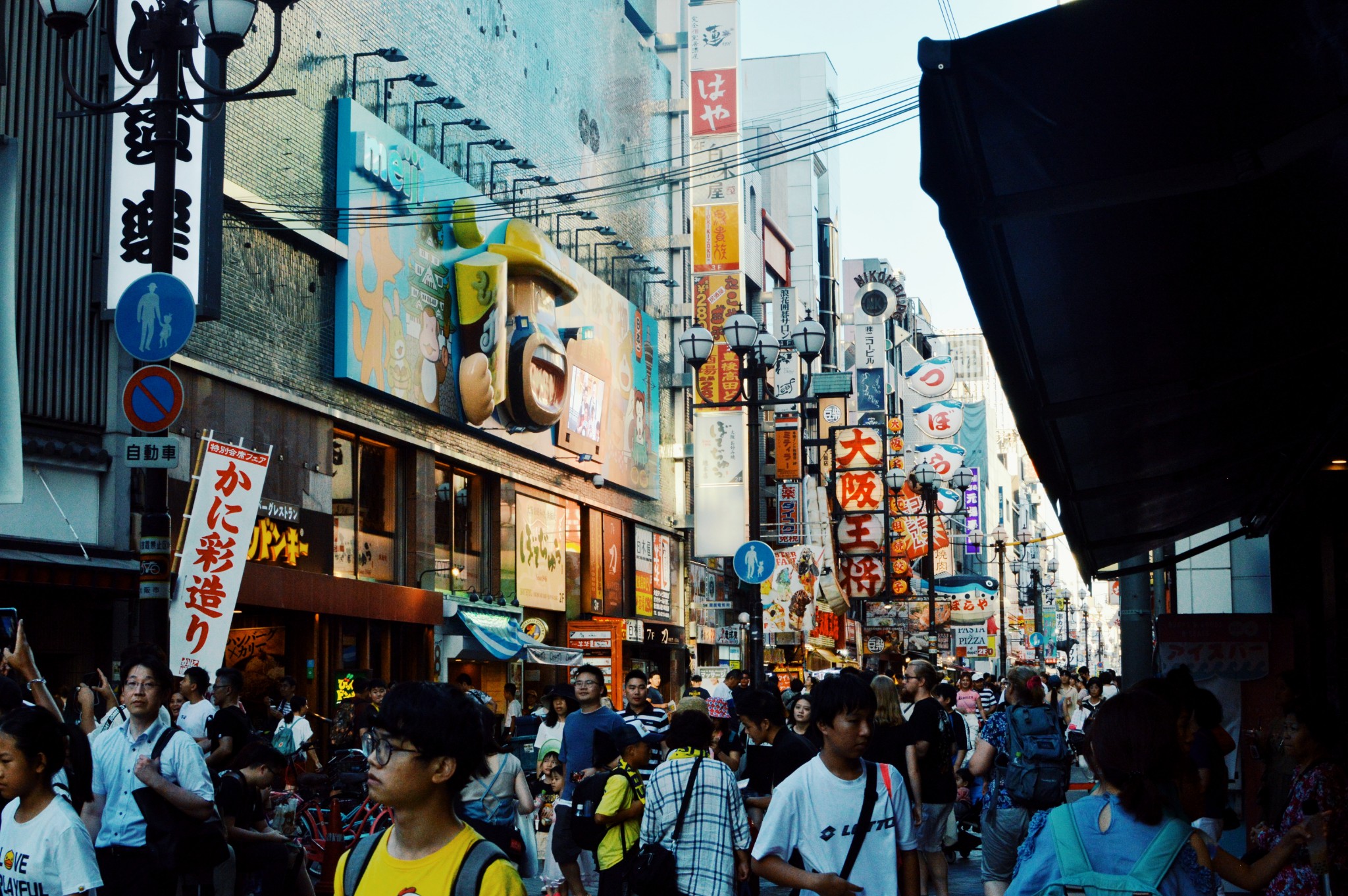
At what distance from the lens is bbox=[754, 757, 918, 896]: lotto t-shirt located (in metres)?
5.74

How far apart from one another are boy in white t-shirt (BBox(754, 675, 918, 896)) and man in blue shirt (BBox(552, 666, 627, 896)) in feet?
17.9

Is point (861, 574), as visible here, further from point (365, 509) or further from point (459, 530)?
point (365, 509)

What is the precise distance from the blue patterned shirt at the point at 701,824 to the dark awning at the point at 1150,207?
2.36m

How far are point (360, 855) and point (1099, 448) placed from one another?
22.4ft

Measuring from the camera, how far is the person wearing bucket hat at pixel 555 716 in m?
14.8

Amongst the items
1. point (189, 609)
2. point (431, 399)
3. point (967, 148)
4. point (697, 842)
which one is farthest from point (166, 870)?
point (431, 399)

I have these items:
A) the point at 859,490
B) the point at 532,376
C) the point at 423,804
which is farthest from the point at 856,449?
the point at 423,804

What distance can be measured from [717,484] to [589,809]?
3649 centimetres

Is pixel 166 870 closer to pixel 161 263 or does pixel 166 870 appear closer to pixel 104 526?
pixel 161 263

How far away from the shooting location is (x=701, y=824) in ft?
24.6

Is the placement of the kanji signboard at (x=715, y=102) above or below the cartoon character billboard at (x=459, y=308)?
above

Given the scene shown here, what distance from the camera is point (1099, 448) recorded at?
9.52 metres

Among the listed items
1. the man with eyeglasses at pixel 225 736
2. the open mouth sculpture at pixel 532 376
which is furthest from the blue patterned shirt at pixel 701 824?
the open mouth sculpture at pixel 532 376

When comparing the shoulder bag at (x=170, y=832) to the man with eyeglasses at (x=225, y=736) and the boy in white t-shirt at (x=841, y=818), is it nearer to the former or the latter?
the man with eyeglasses at (x=225, y=736)
